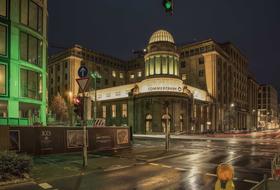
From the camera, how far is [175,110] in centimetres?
6181

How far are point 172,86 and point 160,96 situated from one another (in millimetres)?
3858

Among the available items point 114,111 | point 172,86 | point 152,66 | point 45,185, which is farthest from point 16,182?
point 114,111

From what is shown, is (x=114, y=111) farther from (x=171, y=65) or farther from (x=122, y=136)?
(x=122, y=136)

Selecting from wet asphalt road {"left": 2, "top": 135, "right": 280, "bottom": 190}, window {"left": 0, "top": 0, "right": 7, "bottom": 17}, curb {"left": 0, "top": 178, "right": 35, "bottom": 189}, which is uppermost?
window {"left": 0, "top": 0, "right": 7, "bottom": 17}

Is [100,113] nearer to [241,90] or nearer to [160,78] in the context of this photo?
[160,78]

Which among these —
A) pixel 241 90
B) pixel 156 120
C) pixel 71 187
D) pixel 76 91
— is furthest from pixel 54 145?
pixel 241 90

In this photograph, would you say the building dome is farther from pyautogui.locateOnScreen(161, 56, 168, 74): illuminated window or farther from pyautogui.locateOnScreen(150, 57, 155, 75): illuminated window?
pyautogui.locateOnScreen(150, 57, 155, 75): illuminated window

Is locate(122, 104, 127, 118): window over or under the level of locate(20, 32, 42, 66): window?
under

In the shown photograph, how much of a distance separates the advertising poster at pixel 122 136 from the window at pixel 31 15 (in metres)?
13.9

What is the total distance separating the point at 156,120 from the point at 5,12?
41.8m

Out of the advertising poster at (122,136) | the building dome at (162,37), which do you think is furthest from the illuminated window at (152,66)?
the advertising poster at (122,136)

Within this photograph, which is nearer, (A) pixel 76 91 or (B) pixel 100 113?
(B) pixel 100 113

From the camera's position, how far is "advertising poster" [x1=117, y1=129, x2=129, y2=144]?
81.5 feet

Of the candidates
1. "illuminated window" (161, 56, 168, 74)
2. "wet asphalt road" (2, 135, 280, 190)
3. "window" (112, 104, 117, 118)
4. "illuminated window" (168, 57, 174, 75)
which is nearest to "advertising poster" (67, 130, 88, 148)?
"wet asphalt road" (2, 135, 280, 190)
